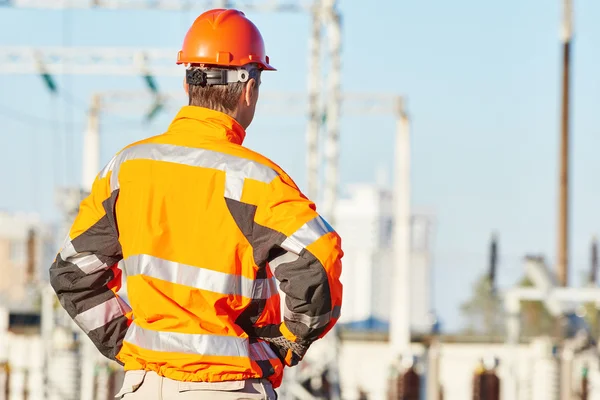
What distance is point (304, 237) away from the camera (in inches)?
126

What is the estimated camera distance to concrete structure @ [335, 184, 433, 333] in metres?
118

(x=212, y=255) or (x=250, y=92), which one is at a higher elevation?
(x=250, y=92)

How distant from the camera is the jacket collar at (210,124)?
343 centimetres

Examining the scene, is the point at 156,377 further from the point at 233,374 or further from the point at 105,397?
the point at 105,397

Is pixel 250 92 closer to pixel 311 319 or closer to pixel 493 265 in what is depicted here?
pixel 311 319

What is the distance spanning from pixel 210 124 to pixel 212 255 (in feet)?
1.17

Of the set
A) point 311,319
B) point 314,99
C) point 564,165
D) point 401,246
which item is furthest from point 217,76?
point 401,246

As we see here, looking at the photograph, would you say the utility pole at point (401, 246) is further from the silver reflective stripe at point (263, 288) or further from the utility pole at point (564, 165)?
the silver reflective stripe at point (263, 288)

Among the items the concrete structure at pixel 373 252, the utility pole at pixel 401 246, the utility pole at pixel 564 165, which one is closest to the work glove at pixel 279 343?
the utility pole at pixel 564 165

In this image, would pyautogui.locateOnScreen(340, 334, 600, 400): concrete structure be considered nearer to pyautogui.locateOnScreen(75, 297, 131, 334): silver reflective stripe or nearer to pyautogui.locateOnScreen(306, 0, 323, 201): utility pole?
pyautogui.locateOnScreen(306, 0, 323, 201): utility pole

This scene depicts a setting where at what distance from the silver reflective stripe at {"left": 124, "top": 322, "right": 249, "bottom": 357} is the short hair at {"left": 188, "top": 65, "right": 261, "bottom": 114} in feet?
1.87

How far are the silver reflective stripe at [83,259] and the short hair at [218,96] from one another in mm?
468

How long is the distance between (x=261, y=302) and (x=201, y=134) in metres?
0.43

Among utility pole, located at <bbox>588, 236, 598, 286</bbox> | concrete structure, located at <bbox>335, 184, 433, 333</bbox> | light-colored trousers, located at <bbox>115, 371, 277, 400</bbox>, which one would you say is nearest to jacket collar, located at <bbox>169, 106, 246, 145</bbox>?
light-colored trousers, located at <bbox>115, 371, 277, 400</bbox>
